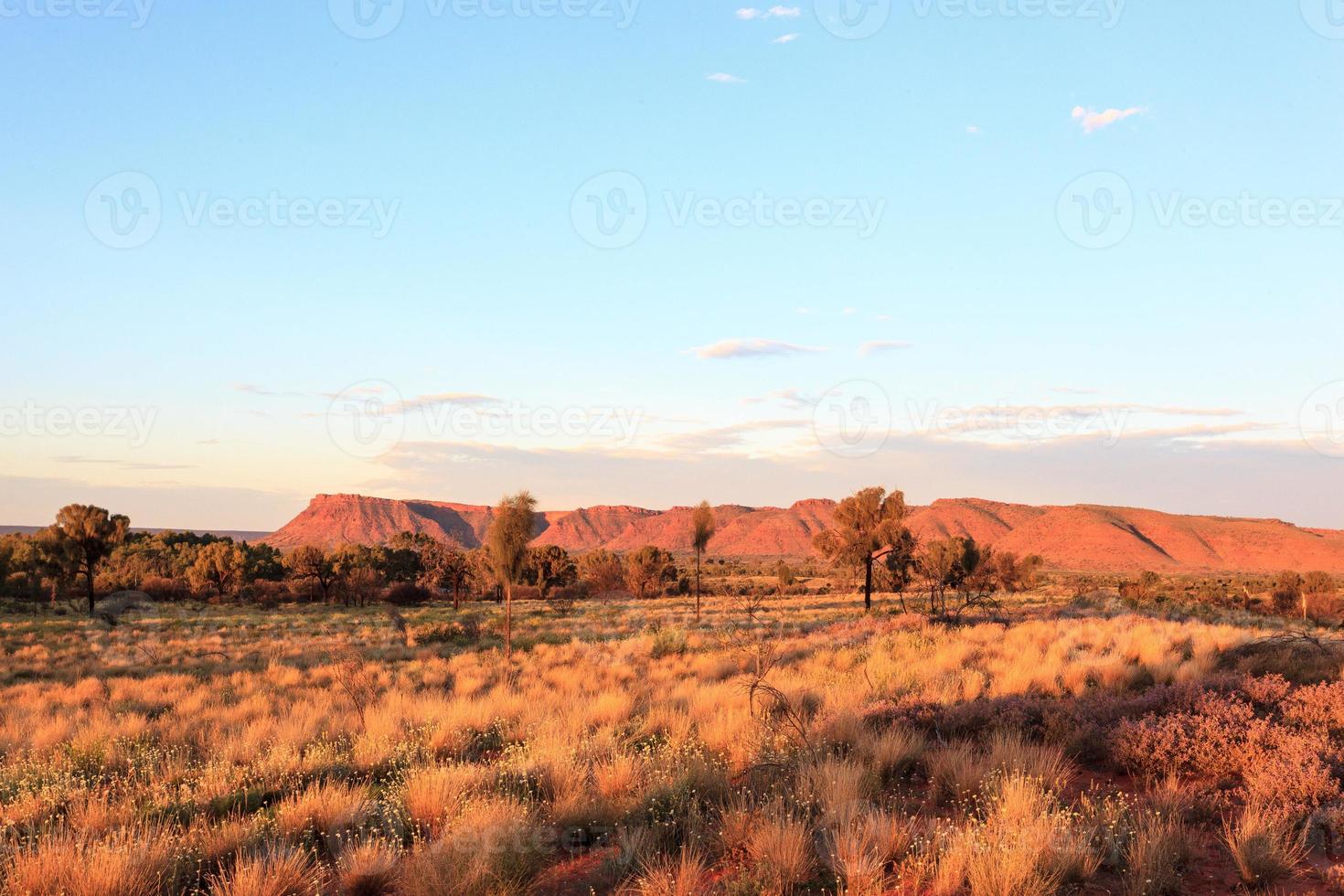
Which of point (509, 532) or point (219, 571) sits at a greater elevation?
point (509, 532)

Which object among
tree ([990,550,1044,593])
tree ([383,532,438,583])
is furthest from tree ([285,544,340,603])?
tree ([990,550,1044,593])

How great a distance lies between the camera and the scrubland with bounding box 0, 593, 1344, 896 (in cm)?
505

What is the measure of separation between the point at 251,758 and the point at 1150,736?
32.8 ft

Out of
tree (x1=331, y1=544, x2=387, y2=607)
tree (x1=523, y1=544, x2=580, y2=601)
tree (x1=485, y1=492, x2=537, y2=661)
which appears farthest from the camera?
tree (x1=523, y1=544, x2=580, y2=601)

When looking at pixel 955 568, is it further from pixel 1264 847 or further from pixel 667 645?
pixel 1264 847

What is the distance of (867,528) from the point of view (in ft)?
114

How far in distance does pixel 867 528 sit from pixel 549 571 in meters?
31.9

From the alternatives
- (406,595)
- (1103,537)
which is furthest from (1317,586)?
(1103,537)

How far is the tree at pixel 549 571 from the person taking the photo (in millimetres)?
58688

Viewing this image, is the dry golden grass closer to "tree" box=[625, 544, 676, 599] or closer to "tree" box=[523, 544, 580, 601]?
"tree" box=[625, 544, 676, 599]

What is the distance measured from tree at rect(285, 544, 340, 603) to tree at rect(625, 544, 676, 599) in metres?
21.6

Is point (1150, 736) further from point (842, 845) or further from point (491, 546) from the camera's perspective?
point (491, 546)

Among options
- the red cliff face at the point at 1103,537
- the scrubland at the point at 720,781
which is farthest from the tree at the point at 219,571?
the red cliff face at the point at 1103,537

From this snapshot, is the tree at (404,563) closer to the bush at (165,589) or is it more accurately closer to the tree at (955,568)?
the bush at (165,589)
